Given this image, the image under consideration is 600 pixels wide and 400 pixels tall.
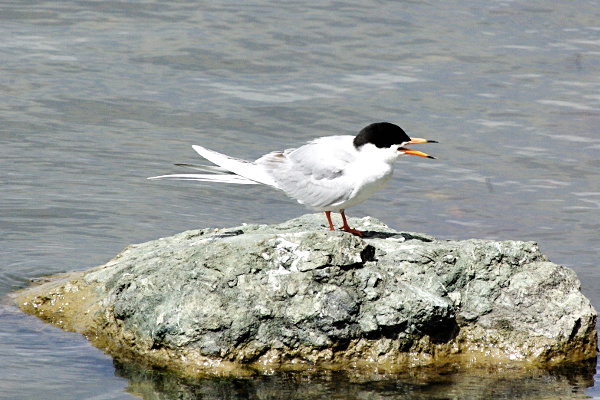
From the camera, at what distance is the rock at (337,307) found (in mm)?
4086

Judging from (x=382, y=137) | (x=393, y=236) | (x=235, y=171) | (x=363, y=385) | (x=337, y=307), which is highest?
(x=382, y=137)

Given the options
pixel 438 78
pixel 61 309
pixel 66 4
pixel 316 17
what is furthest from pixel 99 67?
pixel 61 309

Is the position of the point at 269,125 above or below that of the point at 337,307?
above

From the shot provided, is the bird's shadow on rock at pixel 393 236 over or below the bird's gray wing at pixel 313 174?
below

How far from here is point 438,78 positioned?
10.3 metres

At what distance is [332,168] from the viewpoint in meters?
5.11

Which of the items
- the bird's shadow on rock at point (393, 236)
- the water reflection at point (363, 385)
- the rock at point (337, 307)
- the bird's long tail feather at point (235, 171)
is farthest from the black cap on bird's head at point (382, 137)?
the water reflection at point (363, 385)

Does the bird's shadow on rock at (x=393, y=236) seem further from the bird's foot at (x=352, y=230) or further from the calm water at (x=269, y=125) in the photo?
the calm water at (x=269, y=125)

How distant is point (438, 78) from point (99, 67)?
4.07m

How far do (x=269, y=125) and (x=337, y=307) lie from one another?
17.3 feet

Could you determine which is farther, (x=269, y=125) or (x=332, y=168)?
(x=269, y=125)

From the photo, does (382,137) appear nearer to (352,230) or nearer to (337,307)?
(352,230)

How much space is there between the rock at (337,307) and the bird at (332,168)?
17.1 inches

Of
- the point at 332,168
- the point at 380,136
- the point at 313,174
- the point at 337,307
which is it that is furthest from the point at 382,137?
the point at 337,307
